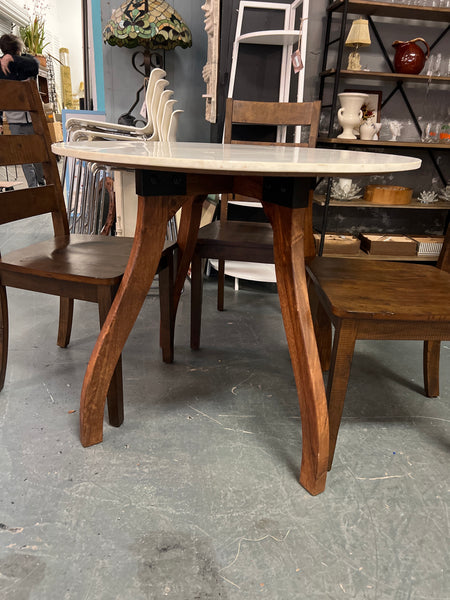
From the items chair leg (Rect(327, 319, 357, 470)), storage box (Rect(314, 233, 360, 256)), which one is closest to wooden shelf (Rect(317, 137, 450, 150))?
storage box (Rect(314, 233, 360, 256))

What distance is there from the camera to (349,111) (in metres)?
2.62

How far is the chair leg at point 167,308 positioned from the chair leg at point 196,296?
15cm

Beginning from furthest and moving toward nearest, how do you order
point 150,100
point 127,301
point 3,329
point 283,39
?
point 283,39 < point 150,100 < point 3,329 < point 127,301

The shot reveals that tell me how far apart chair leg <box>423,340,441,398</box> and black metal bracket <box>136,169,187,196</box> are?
106 centimetres

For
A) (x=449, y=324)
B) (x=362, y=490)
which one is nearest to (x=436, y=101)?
(x=449, y=324)

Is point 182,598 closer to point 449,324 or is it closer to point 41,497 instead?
point 41,497

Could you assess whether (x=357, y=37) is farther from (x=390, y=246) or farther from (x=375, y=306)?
(x=375, y=306)

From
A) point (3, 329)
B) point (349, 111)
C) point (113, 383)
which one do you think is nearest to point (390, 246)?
point (349, 111)

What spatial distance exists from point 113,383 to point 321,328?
0.80 meters

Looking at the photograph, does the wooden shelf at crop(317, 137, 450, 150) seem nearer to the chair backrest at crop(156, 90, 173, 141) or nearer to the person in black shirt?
the chair backrest at crop(156, 90, 173, 141)

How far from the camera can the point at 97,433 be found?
4.25 feet

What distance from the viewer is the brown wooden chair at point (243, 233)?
5.52 feet

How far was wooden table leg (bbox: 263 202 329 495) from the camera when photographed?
1.11 m

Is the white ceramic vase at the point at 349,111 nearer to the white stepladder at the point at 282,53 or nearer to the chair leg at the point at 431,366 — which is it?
the white stepladder at the point at 282,53
